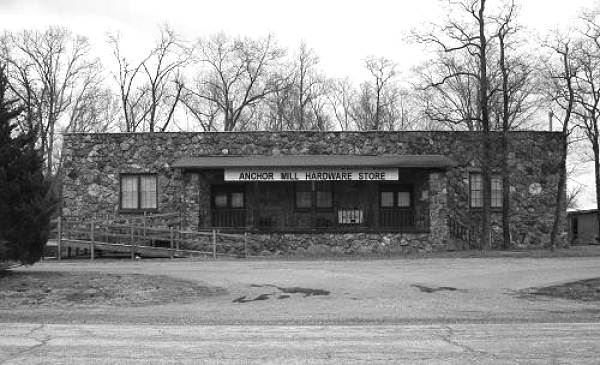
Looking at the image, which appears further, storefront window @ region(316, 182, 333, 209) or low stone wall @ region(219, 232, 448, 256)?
storefront window @ region(316, 182, 333, 209)

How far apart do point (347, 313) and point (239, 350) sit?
401 centimetres

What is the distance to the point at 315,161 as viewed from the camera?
28469 millimetres

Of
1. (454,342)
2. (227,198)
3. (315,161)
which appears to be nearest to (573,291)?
(454,342)

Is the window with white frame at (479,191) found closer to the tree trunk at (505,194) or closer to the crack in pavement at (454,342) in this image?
the tree trunk at (505,194)

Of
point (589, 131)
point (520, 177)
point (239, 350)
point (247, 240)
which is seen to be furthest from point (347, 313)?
point (589, 131)

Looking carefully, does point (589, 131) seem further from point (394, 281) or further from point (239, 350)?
point (239, 350)

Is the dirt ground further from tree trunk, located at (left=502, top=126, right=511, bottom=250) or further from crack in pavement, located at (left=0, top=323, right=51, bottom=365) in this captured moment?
tree trunk, located at (left=502, top=126, right=511, bottom=250)

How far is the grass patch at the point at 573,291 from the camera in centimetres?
1502

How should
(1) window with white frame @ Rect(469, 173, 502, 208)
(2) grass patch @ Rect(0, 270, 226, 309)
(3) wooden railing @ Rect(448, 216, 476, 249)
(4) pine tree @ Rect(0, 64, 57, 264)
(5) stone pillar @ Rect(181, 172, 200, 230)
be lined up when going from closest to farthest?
(2) grass patch @ Rect(0, 270, 226, 309) < (4) pine tree @ Rect(0, 64, 57, 264) < (5) stone pillar @ Rect(181, 172, 200, 230) < (3) wooden railing @ Rect(448, 216, 476, 249) < (1) window with white frame @ Rect(469, 173, 502, 208)

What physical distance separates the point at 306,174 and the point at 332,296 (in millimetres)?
13096

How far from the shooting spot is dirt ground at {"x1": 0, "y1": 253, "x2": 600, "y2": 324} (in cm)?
1246

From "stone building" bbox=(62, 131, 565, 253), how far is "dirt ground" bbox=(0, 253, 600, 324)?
7.70 m

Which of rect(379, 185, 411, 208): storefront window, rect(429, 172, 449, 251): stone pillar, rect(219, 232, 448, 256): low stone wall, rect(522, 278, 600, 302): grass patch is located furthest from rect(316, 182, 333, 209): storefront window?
rect(522, 278, 600, 302): grass patch

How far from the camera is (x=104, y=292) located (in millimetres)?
14875
